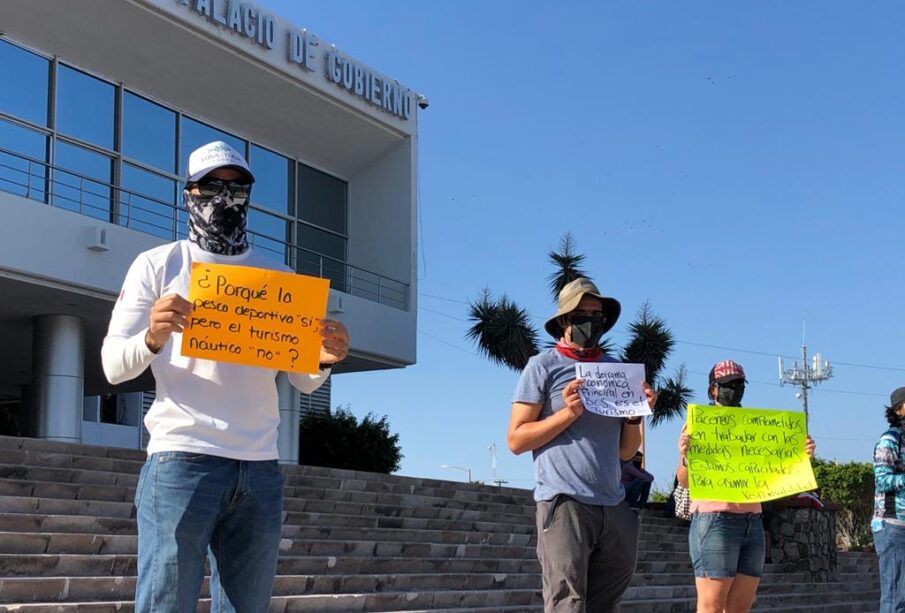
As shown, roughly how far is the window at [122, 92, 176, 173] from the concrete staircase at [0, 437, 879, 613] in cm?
781

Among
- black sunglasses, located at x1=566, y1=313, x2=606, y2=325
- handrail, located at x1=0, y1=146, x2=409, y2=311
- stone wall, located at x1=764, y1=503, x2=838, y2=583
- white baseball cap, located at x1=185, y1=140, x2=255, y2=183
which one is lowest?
stone wall, located at x1=764, y1=503, x2=838, y2=583

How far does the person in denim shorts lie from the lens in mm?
6363

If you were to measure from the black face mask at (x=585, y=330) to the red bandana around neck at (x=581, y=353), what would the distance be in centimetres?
3

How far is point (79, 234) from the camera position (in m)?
17.2

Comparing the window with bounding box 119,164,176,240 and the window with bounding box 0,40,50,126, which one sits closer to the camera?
the window with bounding box 0,40,50,126

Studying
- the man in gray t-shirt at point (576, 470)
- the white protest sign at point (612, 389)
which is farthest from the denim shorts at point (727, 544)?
the white protest sign at point (612, 389)

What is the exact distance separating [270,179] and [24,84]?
6121 mm

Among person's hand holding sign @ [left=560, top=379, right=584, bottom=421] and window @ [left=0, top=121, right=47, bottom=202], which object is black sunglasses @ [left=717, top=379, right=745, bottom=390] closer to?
person's hand holding sign @ [left=560, top=379, right=584, bottom=421]

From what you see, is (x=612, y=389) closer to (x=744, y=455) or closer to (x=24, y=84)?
(x=744, y=455)

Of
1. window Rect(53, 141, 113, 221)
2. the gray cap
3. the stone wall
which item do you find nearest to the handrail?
window Rect(53, 141, 113, 221)

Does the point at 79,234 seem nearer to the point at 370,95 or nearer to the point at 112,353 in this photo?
the point at 370,95

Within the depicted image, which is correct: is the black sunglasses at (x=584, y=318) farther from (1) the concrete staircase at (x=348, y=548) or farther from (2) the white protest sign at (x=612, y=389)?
(1) the concrete staircase at (x=348, y=548)

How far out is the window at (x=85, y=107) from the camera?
752 inches

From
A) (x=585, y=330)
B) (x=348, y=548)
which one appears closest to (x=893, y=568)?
(x=585, y=330)
